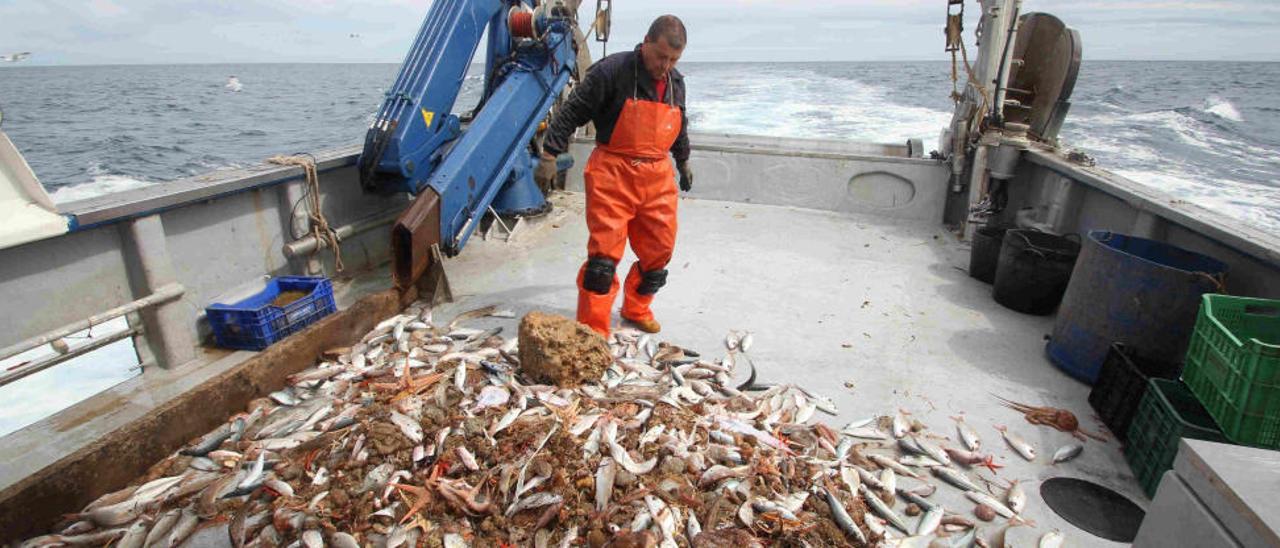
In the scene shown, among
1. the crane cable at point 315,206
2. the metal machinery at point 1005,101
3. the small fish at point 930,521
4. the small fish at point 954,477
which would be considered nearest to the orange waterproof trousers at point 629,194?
the small fish at point 954,477

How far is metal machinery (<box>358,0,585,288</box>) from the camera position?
459 centimetres

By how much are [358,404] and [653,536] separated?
6.10 ft

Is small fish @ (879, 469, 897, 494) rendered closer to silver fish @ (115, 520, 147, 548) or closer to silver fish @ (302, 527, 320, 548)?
silver fish @ (302, 527, 320, 548)

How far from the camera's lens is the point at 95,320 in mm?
3344

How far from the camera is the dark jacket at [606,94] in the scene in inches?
149

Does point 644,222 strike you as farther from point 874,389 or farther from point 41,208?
point 41,208

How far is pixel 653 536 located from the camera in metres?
2.39

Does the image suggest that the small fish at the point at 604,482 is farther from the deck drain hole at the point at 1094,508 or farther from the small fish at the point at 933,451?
the deck drain hole at the point at 1094,508

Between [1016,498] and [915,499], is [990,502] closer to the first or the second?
[1016,498]

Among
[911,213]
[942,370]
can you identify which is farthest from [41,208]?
[911,213]

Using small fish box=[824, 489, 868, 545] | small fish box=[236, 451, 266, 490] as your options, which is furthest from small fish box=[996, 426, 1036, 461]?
small fish box=[236, 451, 266, 490]

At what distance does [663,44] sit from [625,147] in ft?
2.11

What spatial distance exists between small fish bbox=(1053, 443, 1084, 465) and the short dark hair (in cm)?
302

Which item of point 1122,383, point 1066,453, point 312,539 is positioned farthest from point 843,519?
point 312,539
